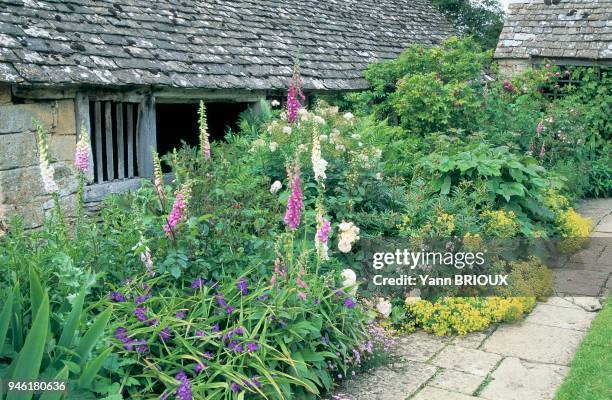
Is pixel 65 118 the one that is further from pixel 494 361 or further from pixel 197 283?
pixel 494 361

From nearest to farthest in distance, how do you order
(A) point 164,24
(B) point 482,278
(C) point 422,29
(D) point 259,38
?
1. (B) point 482,278
2. (A) point 164,24
3. (D) point 259,38
4. (C) point 422,29

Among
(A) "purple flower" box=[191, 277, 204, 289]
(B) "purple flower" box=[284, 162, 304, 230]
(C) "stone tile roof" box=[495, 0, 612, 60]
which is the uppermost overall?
(C) "stone tile roof" box=[495, 0, 612, 60]

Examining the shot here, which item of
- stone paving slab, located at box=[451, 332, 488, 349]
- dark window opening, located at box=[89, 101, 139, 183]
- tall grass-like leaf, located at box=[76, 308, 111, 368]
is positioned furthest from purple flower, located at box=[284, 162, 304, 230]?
dark window opening, located at box=[89, 101, 139, 183]

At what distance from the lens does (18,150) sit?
6.28m

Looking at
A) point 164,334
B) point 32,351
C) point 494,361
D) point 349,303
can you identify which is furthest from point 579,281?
point 32,351

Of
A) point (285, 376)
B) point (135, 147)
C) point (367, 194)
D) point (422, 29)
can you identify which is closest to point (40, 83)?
point (135, 147)

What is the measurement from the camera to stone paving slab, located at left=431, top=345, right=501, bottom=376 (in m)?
4.84

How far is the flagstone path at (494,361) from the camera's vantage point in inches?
176

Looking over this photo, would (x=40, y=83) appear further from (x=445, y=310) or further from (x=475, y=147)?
(x=475, y=147)

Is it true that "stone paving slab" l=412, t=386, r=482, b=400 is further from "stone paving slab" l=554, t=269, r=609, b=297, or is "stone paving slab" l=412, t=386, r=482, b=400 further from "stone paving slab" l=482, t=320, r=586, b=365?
"stone paving slab" l=554, t=269, r=609, b=297

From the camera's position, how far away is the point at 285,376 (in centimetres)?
398

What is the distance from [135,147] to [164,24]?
177 centimetres

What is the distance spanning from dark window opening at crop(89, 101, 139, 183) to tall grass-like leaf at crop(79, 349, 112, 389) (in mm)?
4333

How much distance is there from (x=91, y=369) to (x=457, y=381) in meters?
2.57
